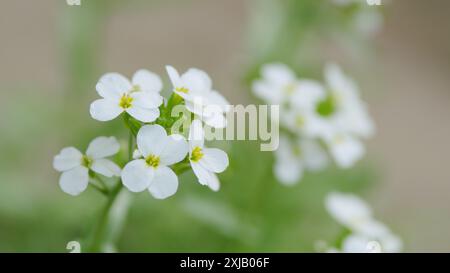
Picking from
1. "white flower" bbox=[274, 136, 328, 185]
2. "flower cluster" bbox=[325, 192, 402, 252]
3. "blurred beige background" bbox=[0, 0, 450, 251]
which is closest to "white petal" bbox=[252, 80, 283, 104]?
"white flower" bbox=[274, 136, 328, 185]

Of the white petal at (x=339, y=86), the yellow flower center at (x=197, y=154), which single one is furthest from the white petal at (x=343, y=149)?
the yellow flower center at (x=197, y=154)

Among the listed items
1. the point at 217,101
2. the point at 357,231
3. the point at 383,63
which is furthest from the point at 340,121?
the point at 383,63

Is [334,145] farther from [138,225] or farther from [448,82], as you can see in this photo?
[448,82]

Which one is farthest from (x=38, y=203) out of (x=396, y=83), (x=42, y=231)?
(x=396, y=83)

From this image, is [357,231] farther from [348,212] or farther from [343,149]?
[343,149]

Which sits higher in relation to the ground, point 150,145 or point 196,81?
point 196,81

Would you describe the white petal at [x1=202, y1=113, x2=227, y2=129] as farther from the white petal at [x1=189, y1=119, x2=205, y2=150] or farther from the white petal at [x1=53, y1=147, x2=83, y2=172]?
the white petal at [x1=53, y1=147, x2=83, y2=172]
